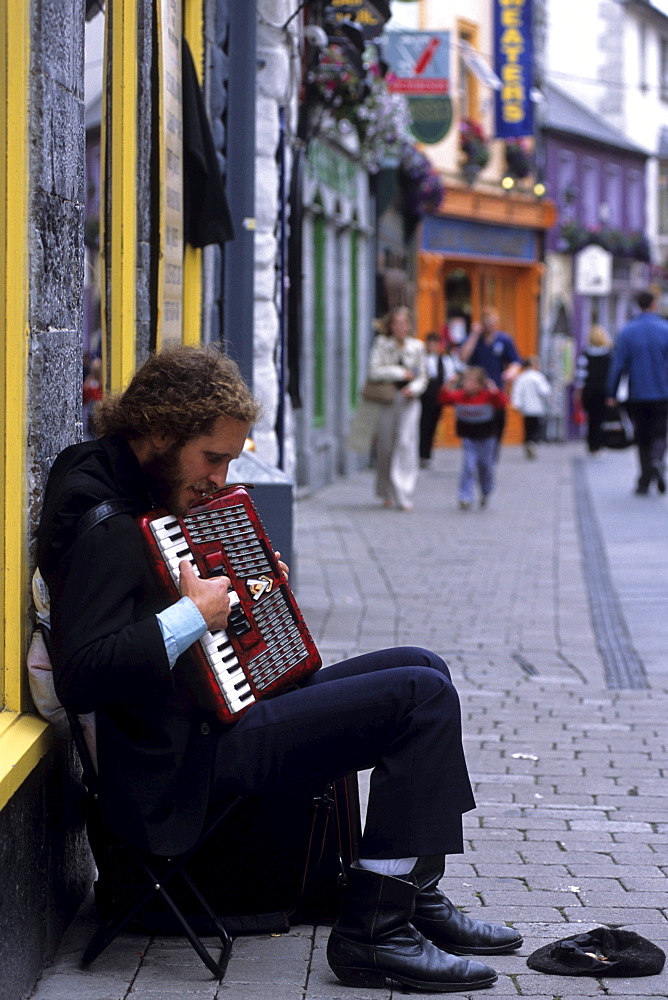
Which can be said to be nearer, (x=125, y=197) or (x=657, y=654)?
(x=125, y=197)

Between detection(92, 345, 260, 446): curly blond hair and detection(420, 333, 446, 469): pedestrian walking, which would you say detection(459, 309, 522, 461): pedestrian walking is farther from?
detection(92, 345, 260, 446): curly blond hair

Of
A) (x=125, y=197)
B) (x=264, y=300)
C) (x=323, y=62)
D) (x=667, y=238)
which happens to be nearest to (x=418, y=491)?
(x=323, y=62)

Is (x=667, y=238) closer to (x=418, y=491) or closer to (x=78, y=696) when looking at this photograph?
(x=418, y=491)

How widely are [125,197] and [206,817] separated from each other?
2531 millimetres

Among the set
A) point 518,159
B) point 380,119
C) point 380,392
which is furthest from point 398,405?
point 518,159

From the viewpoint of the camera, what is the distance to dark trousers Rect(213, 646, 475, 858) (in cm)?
380

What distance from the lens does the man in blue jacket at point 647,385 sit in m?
17.1

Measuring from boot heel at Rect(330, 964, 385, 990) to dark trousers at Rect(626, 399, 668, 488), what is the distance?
13.7m

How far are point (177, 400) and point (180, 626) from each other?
0.52 m

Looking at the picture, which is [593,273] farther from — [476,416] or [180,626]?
[180,626]

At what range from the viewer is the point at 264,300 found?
355 inches

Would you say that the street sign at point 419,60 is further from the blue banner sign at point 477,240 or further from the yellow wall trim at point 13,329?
the yellow wall trim at point 13,329

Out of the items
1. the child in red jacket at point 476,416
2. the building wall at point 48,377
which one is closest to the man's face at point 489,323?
the child in red jacket at point 476,416

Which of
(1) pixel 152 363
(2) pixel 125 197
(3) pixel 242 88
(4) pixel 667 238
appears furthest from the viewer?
(4) pixel 667 238
